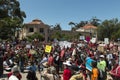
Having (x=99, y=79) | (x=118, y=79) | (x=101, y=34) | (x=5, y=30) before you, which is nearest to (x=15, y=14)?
(x=5, y=30)

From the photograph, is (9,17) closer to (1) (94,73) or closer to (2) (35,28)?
(2) (35,28)

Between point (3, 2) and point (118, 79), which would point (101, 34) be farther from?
point (118, 79)

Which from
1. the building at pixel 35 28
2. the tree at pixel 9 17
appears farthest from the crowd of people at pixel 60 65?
the building at pixel 35 28

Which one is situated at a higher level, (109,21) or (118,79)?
(109,21)

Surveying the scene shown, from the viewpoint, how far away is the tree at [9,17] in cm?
5815

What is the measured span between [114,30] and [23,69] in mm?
71159

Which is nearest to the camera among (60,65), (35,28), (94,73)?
(94,73)

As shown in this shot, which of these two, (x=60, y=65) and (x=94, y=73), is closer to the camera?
(x=94, y=73)

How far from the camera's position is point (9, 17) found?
225 ft

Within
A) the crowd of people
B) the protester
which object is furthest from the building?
the protester

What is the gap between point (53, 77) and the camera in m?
11.6

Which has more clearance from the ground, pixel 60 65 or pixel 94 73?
pixel 94 73

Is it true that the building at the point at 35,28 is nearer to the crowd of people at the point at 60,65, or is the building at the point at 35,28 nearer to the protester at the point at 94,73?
the crowd of people at the point at 60,65

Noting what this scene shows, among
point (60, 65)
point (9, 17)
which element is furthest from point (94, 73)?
point (9, 17)
